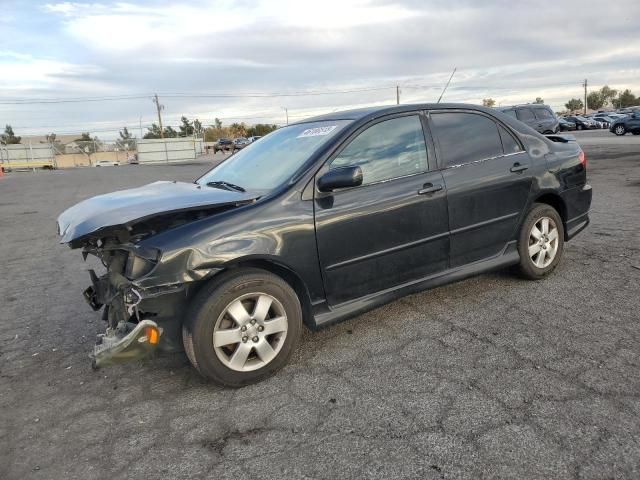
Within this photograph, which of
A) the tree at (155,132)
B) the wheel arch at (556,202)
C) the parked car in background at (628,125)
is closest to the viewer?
the wheel arch at (556,202)

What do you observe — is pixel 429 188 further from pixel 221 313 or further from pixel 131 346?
pixel 131 346

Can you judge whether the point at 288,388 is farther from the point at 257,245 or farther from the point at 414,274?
the point at 414,274

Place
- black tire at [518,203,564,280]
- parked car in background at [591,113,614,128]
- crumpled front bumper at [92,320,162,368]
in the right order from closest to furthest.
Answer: crumpled front bumper at [92,320,162,368], black tire at [518,203,564,280], parked car in background at [591,113,614,128]

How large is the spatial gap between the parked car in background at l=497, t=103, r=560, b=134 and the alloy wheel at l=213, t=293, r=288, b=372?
14975mm

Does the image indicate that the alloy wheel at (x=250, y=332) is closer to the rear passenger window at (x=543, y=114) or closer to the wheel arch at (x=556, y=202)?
the wheel arch at (x=556, y=202)

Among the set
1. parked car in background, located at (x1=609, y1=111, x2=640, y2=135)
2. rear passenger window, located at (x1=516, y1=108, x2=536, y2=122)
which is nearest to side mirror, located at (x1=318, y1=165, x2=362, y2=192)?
rear passenger window, located at (x1=516, y1=108, x2=536, y2=122)

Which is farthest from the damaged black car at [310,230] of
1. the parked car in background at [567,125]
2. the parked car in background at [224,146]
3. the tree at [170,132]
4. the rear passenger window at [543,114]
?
the tree at [170,132]

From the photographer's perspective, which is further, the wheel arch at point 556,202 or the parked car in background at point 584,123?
the parked car in background at point 584,123

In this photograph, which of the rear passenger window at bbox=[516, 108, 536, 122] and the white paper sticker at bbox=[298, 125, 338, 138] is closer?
the white paper sticker at bbox=[298, 125, 338, 138]

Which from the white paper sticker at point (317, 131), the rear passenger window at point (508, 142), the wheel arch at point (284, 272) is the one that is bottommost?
the wheel arch at point (284, 272)

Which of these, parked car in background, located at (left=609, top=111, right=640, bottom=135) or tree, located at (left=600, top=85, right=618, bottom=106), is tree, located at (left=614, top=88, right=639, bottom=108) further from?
parked car in background, located at (left=609, top=111, right=640, bottom=135)

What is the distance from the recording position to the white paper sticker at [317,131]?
3584 mm

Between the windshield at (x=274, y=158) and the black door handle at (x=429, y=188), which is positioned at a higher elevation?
the windshield at (x=274, y=158)

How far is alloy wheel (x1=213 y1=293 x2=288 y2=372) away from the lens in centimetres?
290
